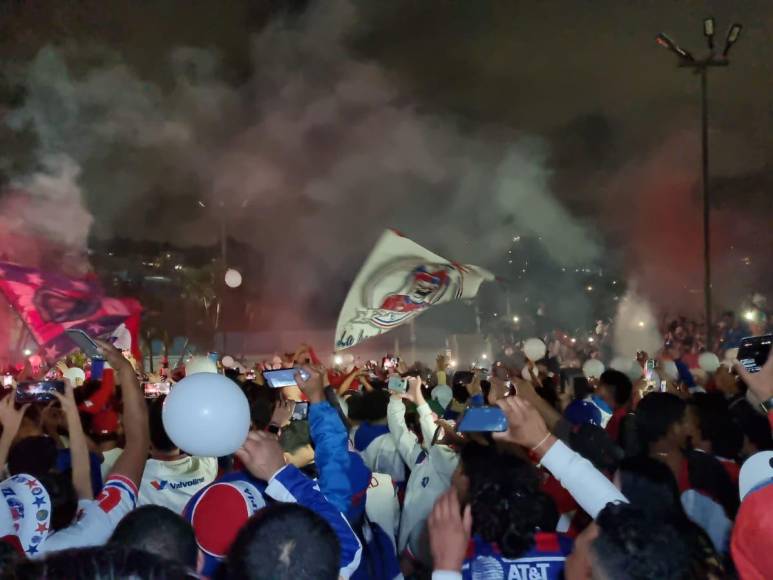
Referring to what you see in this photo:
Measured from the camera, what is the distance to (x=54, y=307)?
10.5 metres

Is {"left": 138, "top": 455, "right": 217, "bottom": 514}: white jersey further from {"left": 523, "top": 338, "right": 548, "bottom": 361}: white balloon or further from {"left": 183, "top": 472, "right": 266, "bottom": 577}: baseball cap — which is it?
{"left": 523, "top": 338, "right": 548, "bottom": 361}: white balloon

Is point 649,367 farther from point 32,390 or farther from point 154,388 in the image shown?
point 32,390

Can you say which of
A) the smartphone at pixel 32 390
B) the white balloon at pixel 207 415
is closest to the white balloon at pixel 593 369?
the smartphone at pixel 32 390

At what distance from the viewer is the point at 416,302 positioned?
7.09 meters

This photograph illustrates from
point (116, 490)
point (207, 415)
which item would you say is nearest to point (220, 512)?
point (116, 490)

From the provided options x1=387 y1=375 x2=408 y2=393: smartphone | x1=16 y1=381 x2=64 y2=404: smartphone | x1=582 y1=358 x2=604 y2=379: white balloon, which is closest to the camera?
x1=16 y1=381 x2=64 y2=404: smartphone

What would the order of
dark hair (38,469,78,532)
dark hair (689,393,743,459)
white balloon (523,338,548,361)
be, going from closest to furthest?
dark hair (38,469,78,532) → dark hair (689,393,743,459) → white balloon (523,338,548,361)

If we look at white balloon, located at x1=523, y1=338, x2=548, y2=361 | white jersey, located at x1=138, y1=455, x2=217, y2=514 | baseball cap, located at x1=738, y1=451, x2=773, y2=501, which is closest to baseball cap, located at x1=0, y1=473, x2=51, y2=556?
white jersey, located at x1=138, y1=455, x2=217, y2=514

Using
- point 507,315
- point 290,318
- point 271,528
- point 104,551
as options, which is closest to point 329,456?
point 271,528

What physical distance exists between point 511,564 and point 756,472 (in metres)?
0.84

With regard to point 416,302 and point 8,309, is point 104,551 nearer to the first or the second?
point 416,302

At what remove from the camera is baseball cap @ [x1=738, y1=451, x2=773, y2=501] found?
2.21 metres

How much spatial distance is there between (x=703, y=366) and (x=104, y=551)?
27.6 feet

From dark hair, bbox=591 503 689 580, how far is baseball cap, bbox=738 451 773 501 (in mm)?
495
